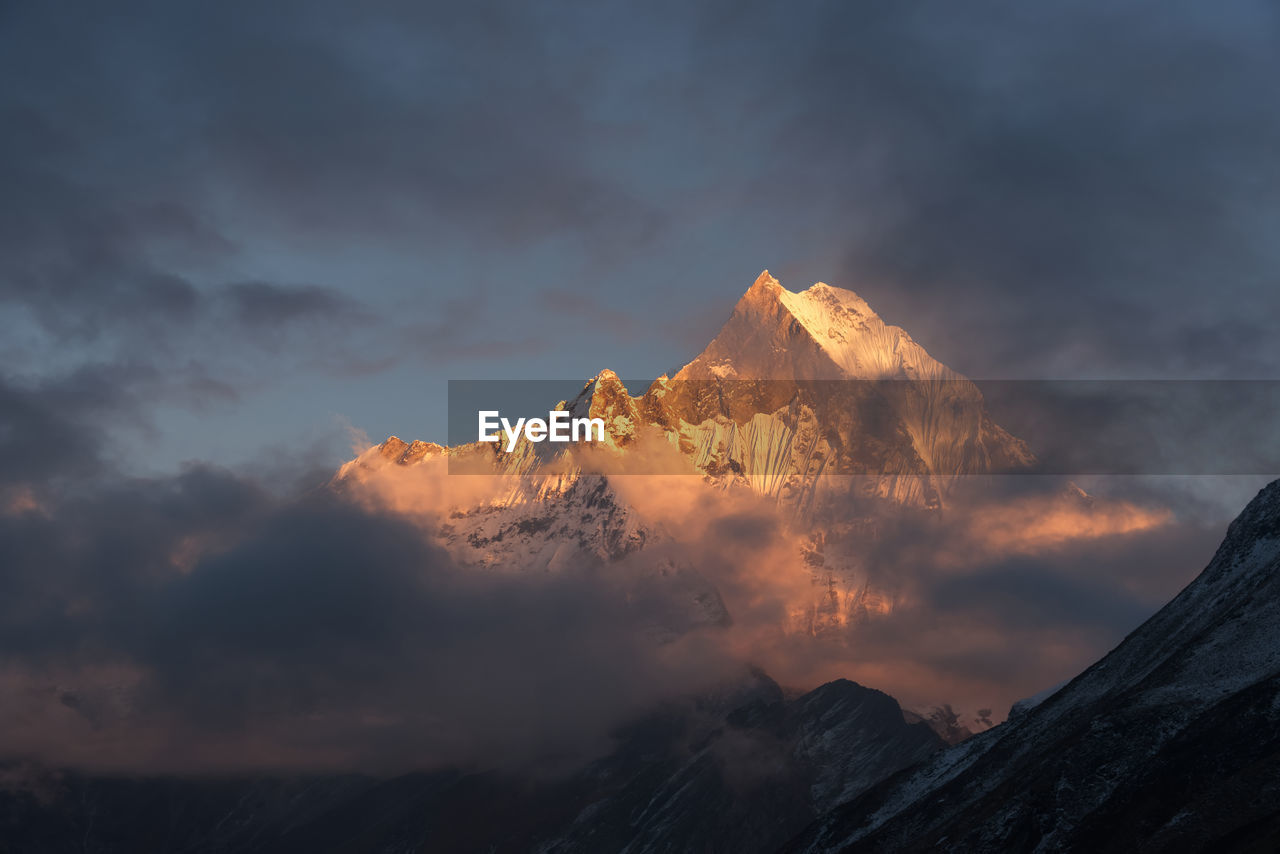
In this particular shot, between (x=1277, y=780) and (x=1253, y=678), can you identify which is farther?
(x=1253, y=678)

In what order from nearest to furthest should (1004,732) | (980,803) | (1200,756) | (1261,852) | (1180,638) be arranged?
1. (1261,852)
2. (1200,756)
3. (980,803)
4. (1180,638)
5. (1004,732)

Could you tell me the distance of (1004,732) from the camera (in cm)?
19038

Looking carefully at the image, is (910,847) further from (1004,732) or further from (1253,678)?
(1253,678)

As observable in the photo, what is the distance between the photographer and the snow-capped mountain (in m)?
125

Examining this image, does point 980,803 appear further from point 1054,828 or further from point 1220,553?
point 1220,553

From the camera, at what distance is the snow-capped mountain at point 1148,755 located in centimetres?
12481

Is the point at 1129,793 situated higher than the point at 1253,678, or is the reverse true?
the point at 1253,678

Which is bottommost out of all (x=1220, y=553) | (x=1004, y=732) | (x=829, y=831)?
(x=829, y=831)

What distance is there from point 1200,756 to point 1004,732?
59.5 m

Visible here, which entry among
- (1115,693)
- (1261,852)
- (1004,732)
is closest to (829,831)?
(1004,732)

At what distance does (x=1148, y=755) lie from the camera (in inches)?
5482

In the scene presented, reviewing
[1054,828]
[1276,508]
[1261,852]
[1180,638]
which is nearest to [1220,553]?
[1276,508]

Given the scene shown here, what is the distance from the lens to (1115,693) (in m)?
171

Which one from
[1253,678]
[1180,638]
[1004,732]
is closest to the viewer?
[1253,678]
